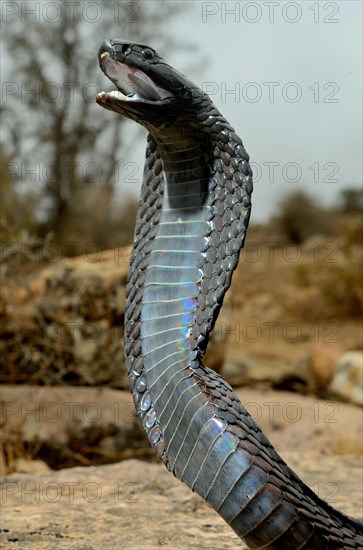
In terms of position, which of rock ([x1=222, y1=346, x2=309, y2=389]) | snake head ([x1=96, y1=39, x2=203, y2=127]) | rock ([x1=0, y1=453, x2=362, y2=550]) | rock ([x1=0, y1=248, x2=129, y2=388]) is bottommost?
rock ([x1=222, y1=346, x2=309, y2=389])

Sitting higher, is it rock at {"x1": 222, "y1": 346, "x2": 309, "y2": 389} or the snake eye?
the snake eye

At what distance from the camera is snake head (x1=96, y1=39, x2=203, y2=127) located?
2.27 metres

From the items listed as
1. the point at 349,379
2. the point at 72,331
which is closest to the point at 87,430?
the point at 72,331

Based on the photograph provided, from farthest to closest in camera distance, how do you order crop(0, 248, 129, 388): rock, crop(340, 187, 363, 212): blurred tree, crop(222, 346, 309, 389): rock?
crop(340, 187, 363, 212): blurred tree → crop(222, 346, 309, 389): rock → crop(0, 248, 129, 388): rock

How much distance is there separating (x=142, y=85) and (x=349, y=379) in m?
6.07

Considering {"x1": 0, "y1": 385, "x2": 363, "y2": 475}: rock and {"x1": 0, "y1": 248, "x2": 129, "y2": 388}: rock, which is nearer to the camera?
{"x1": 0, "y1": 385, "x2": 363, "y2": 475}: rock

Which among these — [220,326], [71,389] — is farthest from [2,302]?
[220,326]

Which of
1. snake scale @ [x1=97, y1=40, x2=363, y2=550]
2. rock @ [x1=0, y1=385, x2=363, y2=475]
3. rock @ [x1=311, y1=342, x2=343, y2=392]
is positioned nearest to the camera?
snake scale @ [x1=97, y1=40, x2=363, y2=550]

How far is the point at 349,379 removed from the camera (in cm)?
789

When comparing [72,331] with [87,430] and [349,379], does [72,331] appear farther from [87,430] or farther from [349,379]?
[349,379]

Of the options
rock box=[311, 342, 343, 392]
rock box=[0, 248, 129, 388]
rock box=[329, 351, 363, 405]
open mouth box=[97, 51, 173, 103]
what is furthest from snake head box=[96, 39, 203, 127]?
rock box=[311, 342, 343, 392]

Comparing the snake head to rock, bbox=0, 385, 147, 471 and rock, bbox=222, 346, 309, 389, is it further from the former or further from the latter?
rock, bbox=222, 346, 309, 389

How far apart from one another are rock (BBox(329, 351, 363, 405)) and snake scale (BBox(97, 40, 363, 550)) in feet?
17.9

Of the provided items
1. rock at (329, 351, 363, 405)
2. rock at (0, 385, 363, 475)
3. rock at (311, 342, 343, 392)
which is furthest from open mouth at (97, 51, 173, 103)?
rock at (311, 342, 343, 392)
